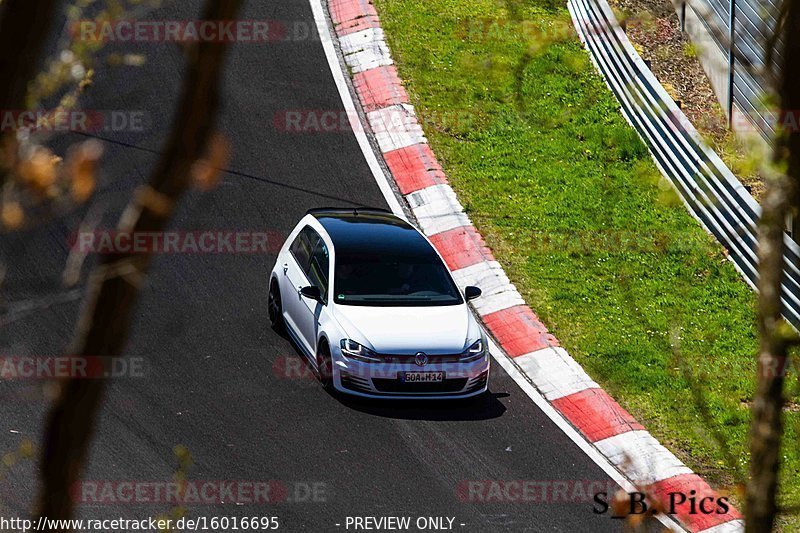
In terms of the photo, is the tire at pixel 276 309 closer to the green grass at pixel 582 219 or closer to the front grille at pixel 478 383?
the front grille at pixel 478 383

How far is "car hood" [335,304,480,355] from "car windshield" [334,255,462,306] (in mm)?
Result: 123

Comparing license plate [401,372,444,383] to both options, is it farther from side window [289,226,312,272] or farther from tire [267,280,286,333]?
tire [267,280,286,333]

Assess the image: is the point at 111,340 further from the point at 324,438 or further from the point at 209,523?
the point at 324,438

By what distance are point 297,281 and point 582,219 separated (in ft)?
14.6

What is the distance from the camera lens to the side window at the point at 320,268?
11969 millimetres

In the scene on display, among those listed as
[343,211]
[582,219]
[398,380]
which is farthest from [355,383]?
[582,219]

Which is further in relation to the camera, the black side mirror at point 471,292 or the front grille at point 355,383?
the black side mirror at point 471,292

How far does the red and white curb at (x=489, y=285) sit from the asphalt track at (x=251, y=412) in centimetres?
39

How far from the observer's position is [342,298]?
11773 mm

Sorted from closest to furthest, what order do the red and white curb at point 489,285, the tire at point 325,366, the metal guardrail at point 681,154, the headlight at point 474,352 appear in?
the red and white curb at point 489,285
the headlight at point 474,352
the tire at point 325,366
the metal guardrail at point 681,154

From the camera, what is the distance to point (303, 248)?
12.7 meters

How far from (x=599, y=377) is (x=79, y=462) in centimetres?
1017

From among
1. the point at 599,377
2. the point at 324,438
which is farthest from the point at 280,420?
the point at 599,377

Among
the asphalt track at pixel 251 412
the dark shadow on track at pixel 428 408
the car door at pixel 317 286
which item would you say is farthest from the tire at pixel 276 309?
the dark shadow on track at pixel 428 408
